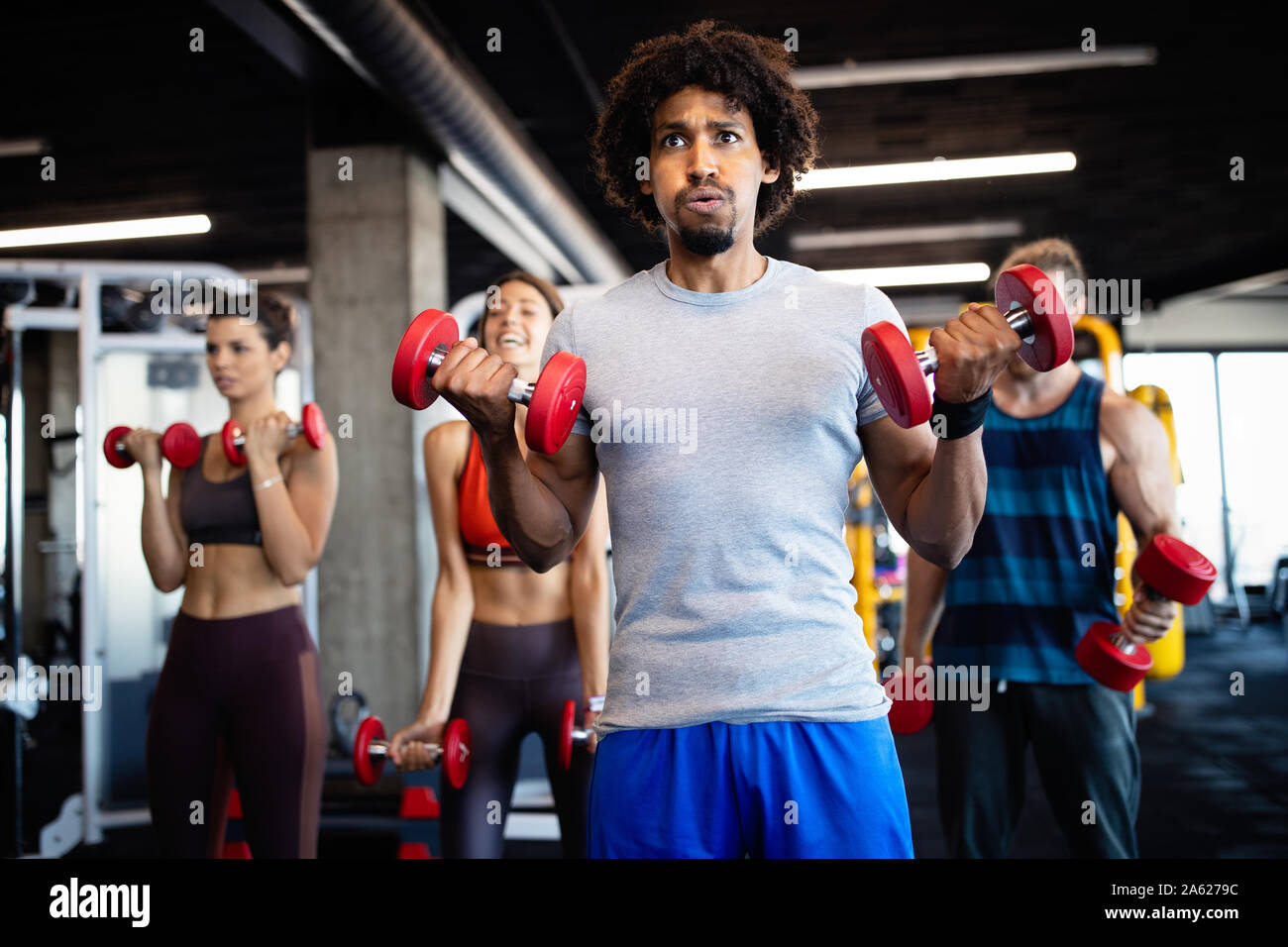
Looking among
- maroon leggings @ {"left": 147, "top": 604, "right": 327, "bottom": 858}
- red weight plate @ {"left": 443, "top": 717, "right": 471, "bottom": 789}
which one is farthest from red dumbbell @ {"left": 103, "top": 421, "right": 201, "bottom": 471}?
red weight plate @ {"left": 443, "top": 717, "right": 471, "bottom": 789}

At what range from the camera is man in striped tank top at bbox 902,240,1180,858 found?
2059mm

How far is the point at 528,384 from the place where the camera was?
1.30m

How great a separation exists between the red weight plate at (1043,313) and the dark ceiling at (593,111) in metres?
1.96

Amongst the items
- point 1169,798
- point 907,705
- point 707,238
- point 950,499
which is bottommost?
point 1169,798

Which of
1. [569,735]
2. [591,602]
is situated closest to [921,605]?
[591,602]

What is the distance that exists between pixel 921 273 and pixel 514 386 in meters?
8.99

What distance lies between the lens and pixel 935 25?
4746 mm

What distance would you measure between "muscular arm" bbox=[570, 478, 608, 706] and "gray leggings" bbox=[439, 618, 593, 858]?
0.24 ft

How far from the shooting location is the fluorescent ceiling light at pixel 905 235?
325 inches

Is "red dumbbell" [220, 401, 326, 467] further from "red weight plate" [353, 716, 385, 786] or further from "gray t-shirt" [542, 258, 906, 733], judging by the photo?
"gray t-shirt" [542, 258, 906, 733]

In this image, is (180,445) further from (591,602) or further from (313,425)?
(591,602)
